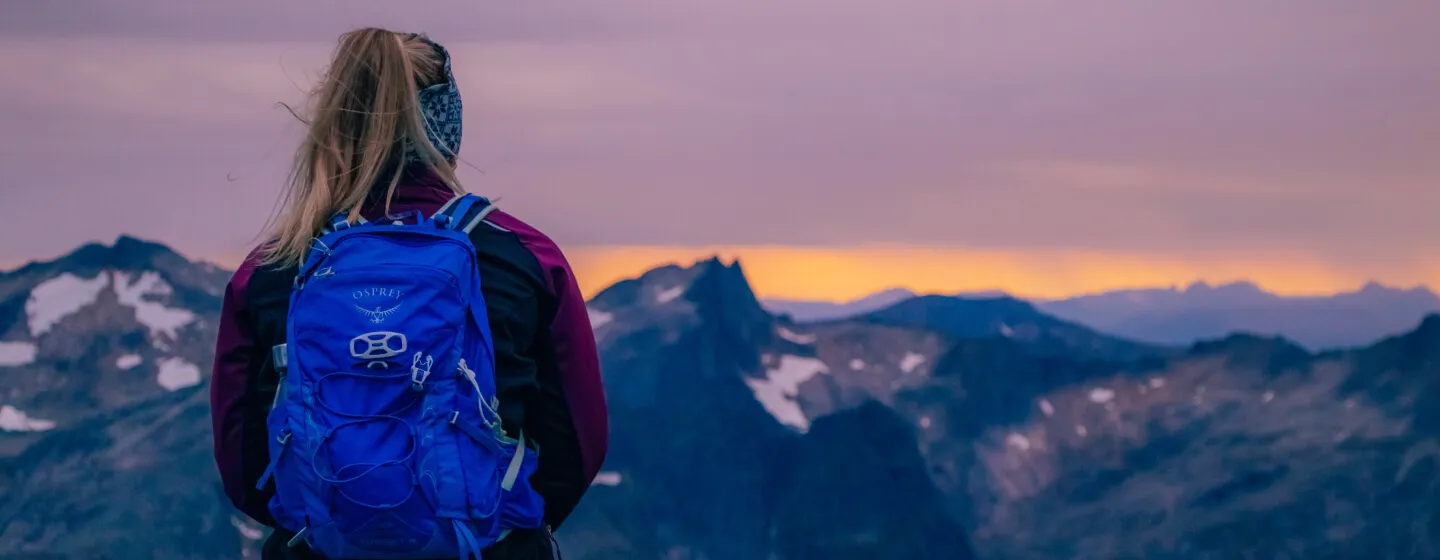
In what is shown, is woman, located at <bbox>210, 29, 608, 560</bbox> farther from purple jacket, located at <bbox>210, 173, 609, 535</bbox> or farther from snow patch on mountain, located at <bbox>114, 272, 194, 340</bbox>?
snow patch on mountain, located at <bbox>114, 272, 194, 340</bbox>

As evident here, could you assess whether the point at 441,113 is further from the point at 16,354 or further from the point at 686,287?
the point at 16,354

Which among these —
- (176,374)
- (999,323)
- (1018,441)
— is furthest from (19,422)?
(1018,441)

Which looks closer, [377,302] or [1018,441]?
[377,302]

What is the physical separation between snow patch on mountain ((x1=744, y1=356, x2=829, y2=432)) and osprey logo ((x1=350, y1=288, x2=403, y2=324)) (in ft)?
17.0

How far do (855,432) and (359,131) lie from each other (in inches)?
205

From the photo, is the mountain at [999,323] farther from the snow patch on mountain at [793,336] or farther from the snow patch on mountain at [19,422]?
the snow patch on mountain at [19,422]

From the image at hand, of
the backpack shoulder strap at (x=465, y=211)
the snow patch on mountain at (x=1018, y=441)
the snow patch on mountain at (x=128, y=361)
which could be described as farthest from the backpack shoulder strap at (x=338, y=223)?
the snow patch on mountain at (x=1018, y=441)

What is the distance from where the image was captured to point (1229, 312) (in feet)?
22.1

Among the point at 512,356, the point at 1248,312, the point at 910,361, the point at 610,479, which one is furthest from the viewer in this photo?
the point at 910,361

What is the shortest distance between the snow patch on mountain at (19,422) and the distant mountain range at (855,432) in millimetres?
12

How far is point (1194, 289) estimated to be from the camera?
6.69 meters

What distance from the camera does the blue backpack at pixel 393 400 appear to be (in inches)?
76.7

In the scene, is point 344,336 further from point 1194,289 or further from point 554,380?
point 1194,289

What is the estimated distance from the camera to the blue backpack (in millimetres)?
1947
